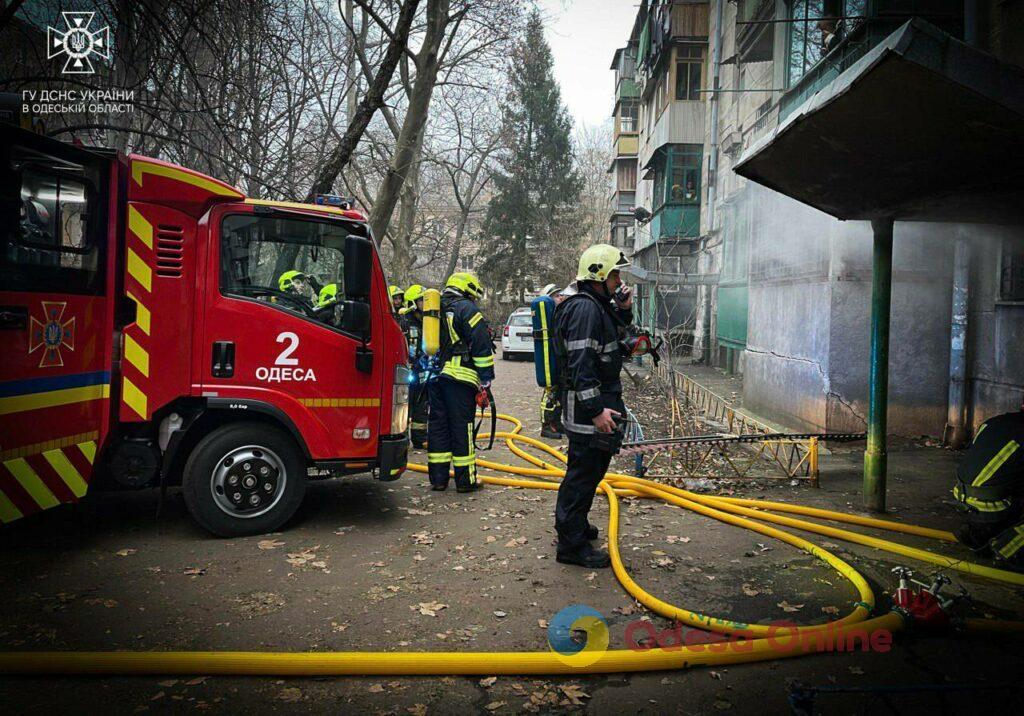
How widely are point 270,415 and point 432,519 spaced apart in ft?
5.77

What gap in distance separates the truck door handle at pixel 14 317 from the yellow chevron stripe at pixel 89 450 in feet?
3.23

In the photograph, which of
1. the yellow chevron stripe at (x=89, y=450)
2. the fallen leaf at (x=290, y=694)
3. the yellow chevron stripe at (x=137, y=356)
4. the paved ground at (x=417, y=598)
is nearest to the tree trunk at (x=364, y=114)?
the paved ground at (x=417, y=598)

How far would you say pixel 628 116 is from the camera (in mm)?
49688

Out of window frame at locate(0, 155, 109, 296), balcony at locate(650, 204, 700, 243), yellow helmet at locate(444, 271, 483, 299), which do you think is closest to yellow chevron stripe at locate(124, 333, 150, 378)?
window frame at locate(0, 155, 109, 296)

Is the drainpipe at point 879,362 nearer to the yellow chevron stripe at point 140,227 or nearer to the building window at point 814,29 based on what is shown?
the building window at point 814,29

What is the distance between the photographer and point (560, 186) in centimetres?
4366

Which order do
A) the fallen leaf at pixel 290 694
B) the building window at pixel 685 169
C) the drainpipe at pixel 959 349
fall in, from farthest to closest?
1. the building window at pixel 685 169
2. the drainpipe at pixel 959 349
3. the fallen leaf at pixel 290 694

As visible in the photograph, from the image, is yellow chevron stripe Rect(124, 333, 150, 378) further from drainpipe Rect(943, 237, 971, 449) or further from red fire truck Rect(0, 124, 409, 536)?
drainpipe Rect(943, 237, 971, 449)

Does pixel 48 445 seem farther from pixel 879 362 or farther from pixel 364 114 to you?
pixel 364 114

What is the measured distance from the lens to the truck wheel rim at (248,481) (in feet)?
17.5

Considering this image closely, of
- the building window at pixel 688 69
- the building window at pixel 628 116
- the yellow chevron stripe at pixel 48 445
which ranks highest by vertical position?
the building window at pixel 628 116

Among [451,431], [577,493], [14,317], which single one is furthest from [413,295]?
[14,317]

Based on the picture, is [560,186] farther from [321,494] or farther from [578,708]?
[578,708]

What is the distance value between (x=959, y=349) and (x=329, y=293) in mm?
7890
